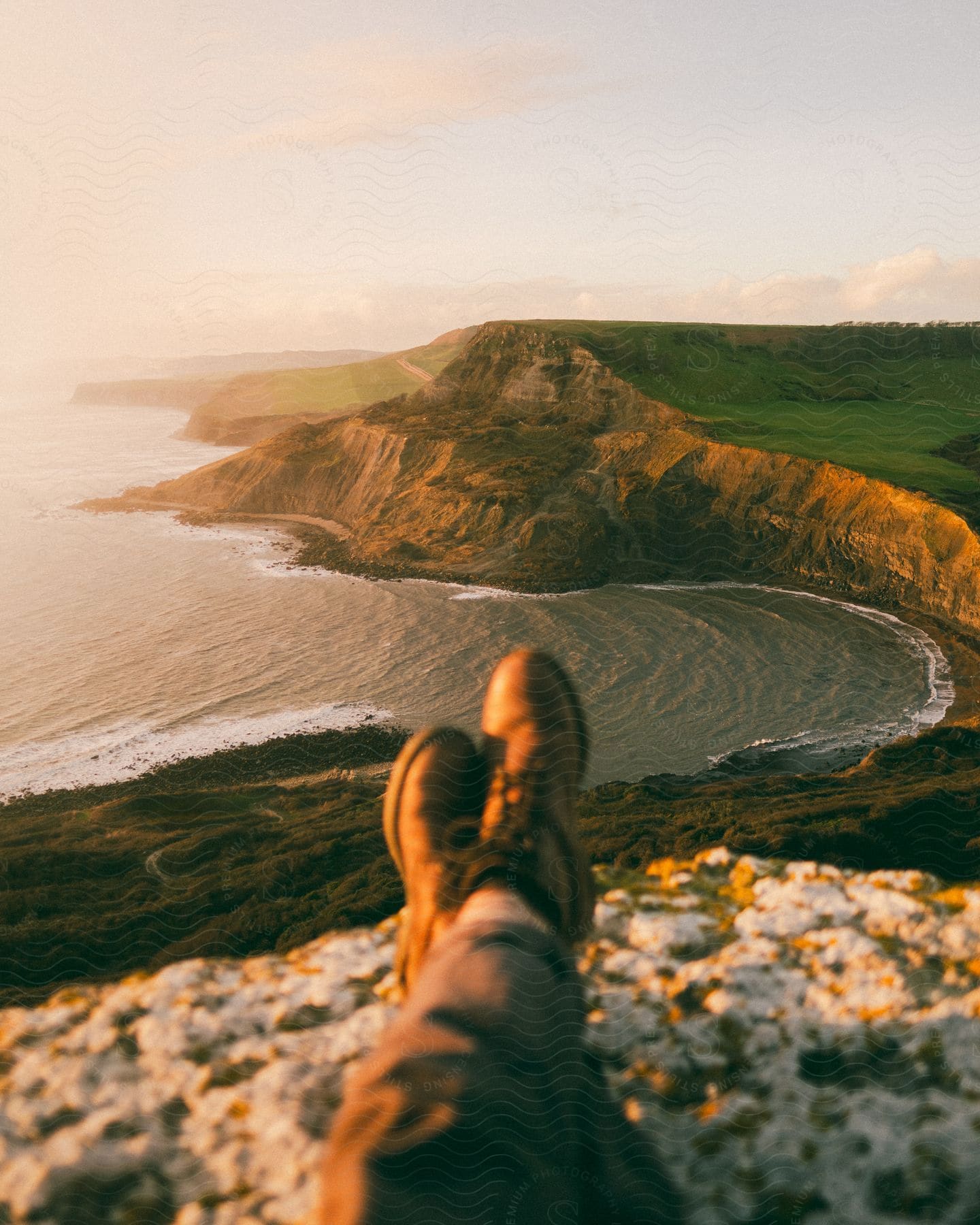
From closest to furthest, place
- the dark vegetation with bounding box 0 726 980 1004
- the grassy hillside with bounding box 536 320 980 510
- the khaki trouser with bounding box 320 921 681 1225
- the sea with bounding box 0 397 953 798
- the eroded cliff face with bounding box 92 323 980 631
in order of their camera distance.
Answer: the khaki trouser with bounding box 320 921 681 1225, the dark vegetation with bounding box 0 726 980 1004, the sea with bounding box 0 397 953 798, the eroded cliff face with bounding box 92 323 980 631, the grassy hillside with bounding box 536 320 980 510

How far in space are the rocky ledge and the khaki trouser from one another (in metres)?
0.65

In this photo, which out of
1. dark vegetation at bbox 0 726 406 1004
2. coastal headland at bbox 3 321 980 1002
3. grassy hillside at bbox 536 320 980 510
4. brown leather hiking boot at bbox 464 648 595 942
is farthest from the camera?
grassy hillside at bbox 536 320 980 510

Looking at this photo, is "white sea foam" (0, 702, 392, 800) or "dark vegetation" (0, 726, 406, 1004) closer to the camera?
"dark vegetation" (0, 726, 406, 1004)

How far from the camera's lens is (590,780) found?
14.2m

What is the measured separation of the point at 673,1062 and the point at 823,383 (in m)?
36.0

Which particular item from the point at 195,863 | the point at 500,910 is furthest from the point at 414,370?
the point at 500,910

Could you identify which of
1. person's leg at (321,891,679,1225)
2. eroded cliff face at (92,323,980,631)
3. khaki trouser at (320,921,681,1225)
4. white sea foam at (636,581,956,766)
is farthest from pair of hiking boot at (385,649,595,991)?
eroded cliff face at (92,323,980,631)

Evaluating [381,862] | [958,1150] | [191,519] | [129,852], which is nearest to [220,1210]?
[958,1150]

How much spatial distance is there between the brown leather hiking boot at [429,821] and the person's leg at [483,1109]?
1.11 ft

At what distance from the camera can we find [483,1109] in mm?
2031

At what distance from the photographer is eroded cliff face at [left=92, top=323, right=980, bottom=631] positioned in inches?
915

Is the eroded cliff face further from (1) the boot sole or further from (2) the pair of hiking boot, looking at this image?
(1) the boot sole

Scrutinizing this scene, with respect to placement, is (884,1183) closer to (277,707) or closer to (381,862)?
(381,862)

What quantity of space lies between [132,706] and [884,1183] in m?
18.2
